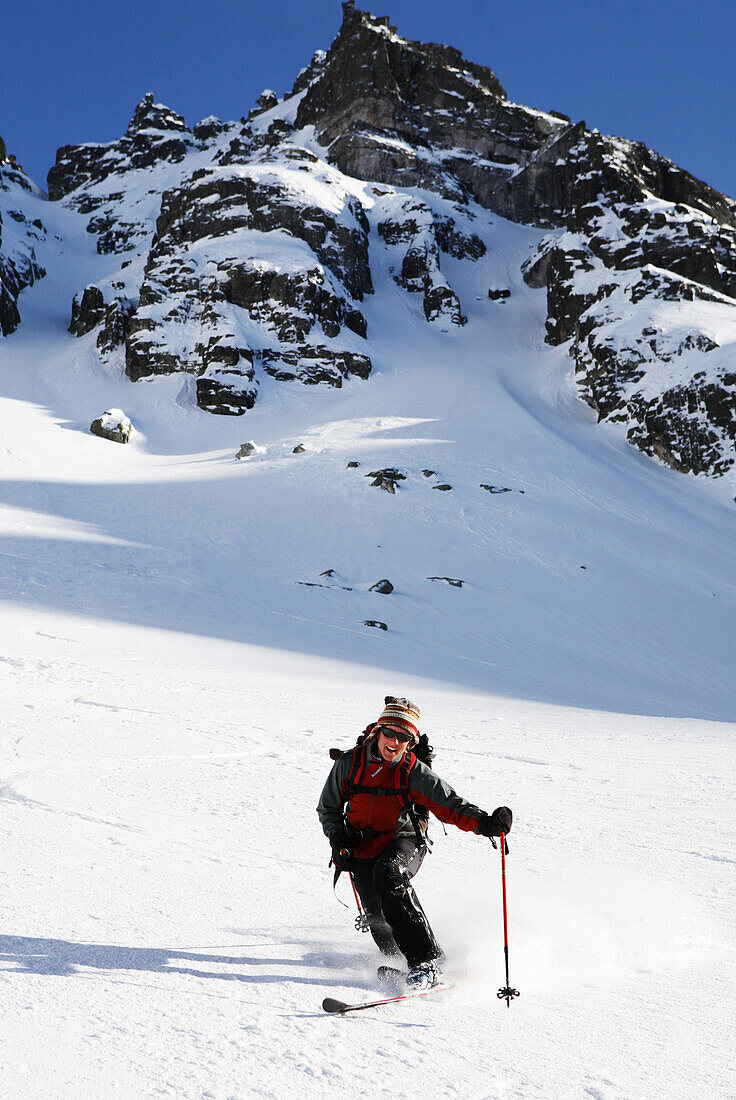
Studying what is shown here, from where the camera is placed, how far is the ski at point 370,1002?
121 inches

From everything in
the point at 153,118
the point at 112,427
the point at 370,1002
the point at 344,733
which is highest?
the point at 153,118

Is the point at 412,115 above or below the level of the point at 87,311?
above

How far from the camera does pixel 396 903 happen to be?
3.60 meters

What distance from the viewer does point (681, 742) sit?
33.9 feet

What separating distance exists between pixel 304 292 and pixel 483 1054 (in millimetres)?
58896

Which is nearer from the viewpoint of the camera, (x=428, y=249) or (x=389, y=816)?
(x=389, y=816)

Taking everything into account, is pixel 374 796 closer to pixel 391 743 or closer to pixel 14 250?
pixel 391 743

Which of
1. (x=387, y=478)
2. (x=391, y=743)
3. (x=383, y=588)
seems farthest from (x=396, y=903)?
(x=387, y=478)

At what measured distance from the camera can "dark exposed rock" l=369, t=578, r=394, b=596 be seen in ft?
68.9

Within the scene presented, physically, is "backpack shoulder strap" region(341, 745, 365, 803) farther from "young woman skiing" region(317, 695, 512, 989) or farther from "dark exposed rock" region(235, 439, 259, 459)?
"dark exposed rock" region(235, 439, 259, 459)

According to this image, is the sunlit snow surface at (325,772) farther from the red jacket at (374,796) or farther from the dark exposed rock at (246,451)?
the dark exposed rock at (246,451)

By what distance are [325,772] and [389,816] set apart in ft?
10.9

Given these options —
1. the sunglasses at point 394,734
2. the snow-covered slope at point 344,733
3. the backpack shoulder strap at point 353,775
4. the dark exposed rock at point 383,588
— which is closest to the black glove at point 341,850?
the backpack shoulder strap at point 353,775

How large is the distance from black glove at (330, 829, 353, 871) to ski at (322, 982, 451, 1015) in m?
0.64
